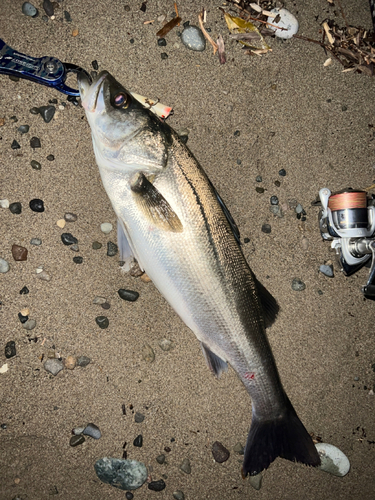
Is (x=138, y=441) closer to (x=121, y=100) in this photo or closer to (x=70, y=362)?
(x=70, y=362)

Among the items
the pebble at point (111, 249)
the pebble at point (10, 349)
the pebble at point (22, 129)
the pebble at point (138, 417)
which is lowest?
A: the pebble at point (138, 417)

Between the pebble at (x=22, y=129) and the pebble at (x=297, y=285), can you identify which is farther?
the pebble at (x=297, y=285)

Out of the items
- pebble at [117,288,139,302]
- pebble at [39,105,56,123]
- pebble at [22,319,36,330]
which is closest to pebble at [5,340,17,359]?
pebble at [22,319,36,330]

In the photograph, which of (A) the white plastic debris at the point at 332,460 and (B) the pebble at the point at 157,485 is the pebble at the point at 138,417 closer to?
(B) the pebble at the point at 157,485

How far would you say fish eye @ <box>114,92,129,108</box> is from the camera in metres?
2.21

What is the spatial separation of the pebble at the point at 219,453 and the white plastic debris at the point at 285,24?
3497 mm

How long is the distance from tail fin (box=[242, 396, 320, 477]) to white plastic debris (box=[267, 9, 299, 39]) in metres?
3.03

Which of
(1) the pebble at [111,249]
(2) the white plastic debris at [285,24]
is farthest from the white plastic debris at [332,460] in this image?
(2) the white plastic debris at [285,24]

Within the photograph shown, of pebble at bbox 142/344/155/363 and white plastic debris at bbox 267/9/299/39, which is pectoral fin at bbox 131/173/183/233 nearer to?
pebble at bbox 142/344/155/363

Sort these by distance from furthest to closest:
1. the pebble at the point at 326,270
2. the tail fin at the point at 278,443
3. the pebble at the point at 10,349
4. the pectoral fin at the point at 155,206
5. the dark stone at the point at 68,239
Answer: the pebble at the point at 326,270
the dark stone at the point at 68,239
the pebble at the point at 10,349
the tail fin at the point at 278,443
the pectoral fin at the point at 155,206

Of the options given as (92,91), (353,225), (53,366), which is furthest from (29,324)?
(353,225)

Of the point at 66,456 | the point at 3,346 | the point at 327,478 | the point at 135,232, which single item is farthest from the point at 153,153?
the point at 327,478

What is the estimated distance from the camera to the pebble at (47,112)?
2672 millimetres

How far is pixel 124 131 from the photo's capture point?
2.21m
